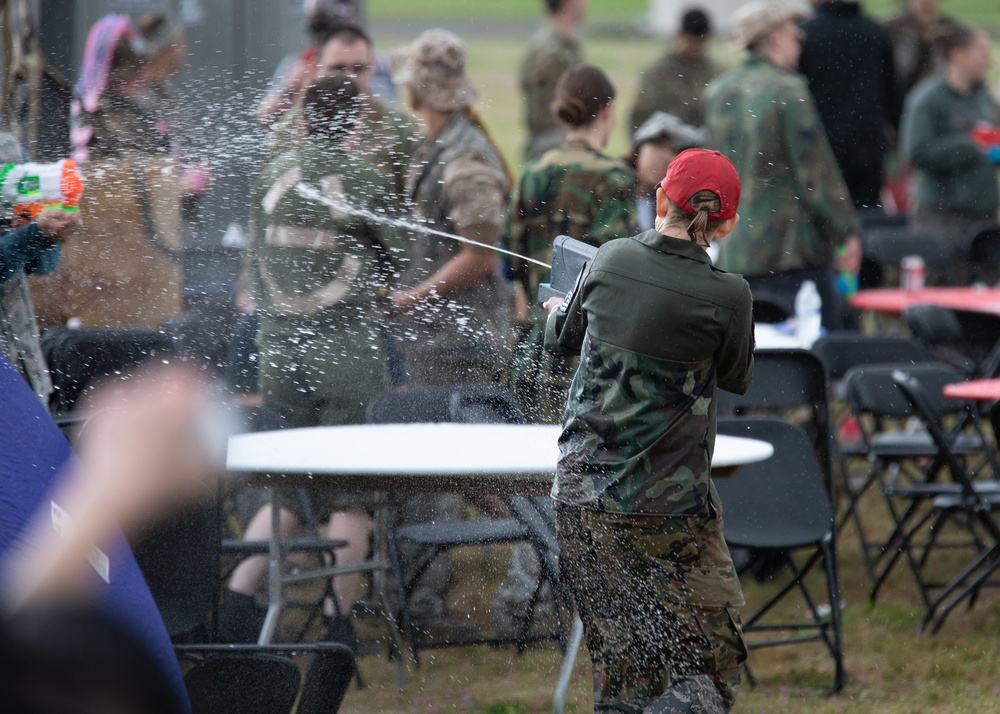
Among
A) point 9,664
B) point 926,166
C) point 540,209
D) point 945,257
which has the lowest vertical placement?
point 945,257

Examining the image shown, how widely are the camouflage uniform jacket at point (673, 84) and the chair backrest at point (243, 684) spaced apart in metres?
6.03

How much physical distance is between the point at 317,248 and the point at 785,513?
5.98 ft

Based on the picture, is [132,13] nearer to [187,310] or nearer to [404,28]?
[187,310]

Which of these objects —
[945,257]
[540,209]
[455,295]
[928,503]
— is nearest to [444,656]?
[455,295]

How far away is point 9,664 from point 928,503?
5808 mm

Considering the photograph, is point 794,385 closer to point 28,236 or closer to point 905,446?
point 905,446

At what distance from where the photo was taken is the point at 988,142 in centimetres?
827

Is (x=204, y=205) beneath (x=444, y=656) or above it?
above

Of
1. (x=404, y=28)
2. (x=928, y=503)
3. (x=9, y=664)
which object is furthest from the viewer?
(x=404, y=28)

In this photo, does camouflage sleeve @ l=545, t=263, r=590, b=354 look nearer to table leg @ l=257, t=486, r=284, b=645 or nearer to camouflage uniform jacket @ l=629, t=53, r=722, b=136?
table leg @ l=257, t=486, r=284, b=645

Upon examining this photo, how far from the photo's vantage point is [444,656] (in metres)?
4.20

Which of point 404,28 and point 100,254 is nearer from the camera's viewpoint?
point 100,254

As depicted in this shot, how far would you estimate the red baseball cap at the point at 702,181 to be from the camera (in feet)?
9.59

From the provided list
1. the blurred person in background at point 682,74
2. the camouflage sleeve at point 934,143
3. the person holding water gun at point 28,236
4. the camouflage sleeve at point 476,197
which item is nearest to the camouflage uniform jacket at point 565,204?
the camouflage sleeve at point 476,197
